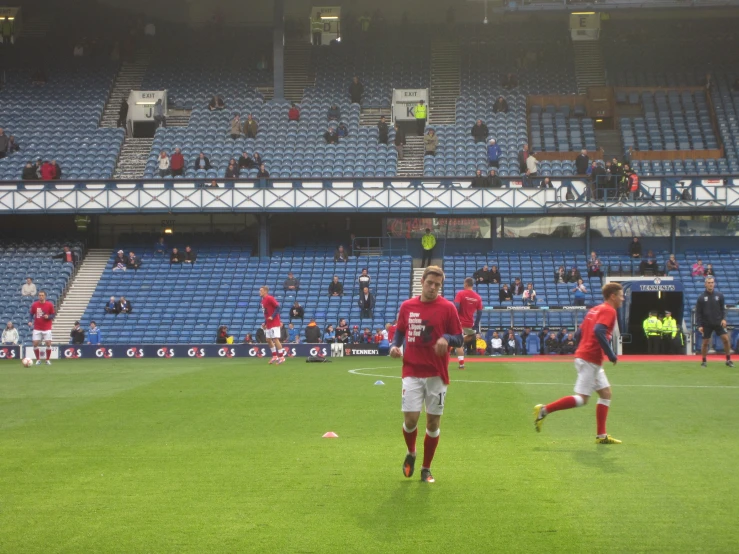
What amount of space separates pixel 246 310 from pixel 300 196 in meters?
5.64

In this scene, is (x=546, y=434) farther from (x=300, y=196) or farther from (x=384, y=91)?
(x=384, y=91)

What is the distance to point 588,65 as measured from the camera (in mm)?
49750

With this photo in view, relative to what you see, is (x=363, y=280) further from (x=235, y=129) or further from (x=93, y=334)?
(x=235, y=129)

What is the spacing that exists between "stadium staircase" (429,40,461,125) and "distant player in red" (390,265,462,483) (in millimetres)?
38958

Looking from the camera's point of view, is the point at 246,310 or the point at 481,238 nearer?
the point at 246,310

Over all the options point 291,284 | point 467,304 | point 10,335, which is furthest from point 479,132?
point 467,304

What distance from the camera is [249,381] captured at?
20578mm

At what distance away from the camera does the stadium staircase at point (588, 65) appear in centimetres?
4866

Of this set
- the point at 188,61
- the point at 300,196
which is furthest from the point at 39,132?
the point at 300,196

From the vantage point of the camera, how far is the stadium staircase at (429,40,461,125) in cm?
4775

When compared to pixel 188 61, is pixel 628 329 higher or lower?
lower

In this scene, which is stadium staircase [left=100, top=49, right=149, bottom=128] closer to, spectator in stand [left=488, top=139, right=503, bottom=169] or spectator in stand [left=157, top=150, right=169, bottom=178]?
spectator in stand [left=157, top=150, right=169, bottom=178]

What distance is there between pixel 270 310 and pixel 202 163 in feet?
64.0

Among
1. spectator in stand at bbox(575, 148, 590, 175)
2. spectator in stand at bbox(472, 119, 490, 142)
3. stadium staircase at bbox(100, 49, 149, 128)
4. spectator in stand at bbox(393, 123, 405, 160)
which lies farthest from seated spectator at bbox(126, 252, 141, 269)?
spectator in stand at bbox(575, 148, 590, 175)
